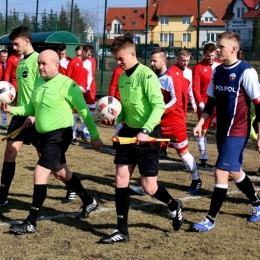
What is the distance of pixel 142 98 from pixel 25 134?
6.26 feet

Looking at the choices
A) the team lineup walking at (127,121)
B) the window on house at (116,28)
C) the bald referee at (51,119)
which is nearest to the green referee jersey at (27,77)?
the team lineup walking at (127,121)

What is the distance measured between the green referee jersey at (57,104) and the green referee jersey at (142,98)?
1.41 feet

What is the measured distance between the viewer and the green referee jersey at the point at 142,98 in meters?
5.97

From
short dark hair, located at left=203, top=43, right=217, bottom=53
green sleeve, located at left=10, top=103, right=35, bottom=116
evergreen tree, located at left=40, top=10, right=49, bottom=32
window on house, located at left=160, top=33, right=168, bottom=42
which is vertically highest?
evergreen tree, located at left=40, top=10, right=49, bottom=32

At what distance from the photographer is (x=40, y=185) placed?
637 cm

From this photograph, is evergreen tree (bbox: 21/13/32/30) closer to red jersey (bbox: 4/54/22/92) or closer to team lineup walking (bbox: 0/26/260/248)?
red jersey (bbox: 4/54/22/92)

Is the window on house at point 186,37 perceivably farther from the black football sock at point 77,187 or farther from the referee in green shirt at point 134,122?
the referee in green shirt at point 134,122

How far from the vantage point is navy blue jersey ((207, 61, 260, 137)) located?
641 cm

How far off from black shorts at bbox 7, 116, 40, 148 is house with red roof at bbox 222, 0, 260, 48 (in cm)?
1964

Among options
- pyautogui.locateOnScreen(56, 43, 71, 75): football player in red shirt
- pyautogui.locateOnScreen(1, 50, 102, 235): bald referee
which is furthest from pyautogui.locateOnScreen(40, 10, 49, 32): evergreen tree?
pyautogui.locateOnScreen(1, 50, 102, 235): bald referee

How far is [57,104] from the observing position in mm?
6434

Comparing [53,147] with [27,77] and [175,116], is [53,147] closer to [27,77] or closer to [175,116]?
[27,77]

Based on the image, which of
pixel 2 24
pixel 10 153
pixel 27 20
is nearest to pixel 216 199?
pixel 10 153

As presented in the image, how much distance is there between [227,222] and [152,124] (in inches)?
69.1
